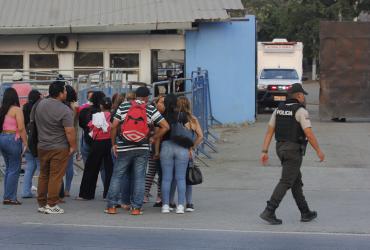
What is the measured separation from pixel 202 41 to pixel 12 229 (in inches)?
593

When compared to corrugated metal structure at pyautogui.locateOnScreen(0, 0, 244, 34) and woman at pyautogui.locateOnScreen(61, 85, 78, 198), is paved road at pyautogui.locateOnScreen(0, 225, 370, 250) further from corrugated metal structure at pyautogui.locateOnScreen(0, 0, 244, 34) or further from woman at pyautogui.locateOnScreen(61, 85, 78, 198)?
corrugated metal structure at pyautogui.locateOnScreen(0, 0, 244, 34)

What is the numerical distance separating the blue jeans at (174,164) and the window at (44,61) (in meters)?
14.1

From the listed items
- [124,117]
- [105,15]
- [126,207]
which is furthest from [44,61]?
[124,117]

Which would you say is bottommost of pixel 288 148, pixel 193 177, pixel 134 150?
pixel 193 177

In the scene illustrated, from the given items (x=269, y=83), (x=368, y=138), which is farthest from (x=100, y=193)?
(x=269, y=83)

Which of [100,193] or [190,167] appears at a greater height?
[190,167]

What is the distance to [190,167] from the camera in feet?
33.2

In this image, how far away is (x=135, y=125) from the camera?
Answer: 9.55m

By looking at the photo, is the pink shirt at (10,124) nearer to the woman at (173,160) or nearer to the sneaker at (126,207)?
the sneaker at (126,207)

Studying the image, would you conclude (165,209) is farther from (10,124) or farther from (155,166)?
(10,124)

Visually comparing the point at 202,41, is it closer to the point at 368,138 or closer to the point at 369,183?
the point at 368,138

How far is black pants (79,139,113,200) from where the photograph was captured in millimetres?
10797

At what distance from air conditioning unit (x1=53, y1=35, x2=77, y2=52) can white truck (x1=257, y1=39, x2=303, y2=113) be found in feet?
28.1

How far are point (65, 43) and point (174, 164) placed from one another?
1395 centimetres
